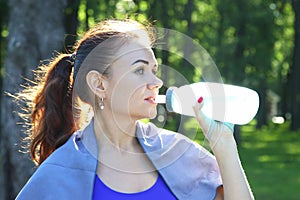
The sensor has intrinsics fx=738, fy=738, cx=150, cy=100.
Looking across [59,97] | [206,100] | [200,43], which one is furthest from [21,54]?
[200,43]

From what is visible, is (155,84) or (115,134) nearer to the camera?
(155,84)

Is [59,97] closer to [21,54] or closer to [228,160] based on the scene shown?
[228,160]

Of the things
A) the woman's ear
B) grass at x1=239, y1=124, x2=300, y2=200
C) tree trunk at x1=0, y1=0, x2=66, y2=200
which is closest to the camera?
the woman's ear

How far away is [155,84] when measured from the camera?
2.76m

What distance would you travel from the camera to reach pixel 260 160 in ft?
61.2

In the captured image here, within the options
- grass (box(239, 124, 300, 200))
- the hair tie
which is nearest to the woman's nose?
the hair tie

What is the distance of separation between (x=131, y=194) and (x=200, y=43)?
20.1 meters

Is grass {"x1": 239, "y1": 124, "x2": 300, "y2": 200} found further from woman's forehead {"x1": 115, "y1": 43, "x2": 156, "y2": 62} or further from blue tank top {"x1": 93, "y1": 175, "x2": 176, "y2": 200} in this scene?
woman's forehead {"x1": 115, "y1": 43, "x2": 156, "y2": 62}

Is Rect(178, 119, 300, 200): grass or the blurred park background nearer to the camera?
the blurred park background

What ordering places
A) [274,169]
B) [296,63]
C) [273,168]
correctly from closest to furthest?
[274,169]
[273,168]
[296,63]

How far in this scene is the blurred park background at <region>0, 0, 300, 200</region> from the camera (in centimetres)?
683

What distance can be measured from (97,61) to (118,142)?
1.11 ft

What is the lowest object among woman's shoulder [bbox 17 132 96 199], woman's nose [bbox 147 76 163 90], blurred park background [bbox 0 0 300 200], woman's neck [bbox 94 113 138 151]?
blurred park background [bbox 0 0 300 200]

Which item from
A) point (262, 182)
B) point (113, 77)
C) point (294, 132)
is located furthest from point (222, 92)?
point (294, 132)
